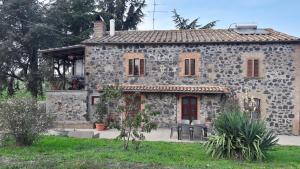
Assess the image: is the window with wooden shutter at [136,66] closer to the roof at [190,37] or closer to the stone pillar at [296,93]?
the roof at [190,37]

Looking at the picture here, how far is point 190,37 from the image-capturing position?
72.6ft

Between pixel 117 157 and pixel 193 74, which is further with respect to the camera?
pixel 193 74

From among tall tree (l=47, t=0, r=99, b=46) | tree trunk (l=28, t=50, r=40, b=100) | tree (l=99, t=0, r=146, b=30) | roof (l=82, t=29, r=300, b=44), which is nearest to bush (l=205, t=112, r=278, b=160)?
roof (l=82, t=29, r=300, b=44)

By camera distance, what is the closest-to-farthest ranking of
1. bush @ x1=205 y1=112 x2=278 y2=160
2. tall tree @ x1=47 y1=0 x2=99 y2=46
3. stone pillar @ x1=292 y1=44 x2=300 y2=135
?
bush @ x1=205 y1=112 x2=278 y2=160 < stone pillar @ x1=292 y1=44 x2=300 y2=135 < tall tree @ x1=47 y1=0 x2=99 y2=46

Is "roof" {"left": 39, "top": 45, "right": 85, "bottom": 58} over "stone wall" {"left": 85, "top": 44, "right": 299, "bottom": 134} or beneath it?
over

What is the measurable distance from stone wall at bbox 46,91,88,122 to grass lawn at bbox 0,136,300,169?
688 cm

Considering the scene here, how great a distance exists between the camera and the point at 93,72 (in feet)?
72.0

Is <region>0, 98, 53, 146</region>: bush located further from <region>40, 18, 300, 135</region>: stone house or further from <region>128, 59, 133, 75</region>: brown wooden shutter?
<region>128, 59, 133, 75</region>: brown wooden shutter

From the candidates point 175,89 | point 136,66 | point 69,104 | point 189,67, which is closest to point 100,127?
point 69,104

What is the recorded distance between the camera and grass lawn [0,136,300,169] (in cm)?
1023

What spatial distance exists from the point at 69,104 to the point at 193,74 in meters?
7.47

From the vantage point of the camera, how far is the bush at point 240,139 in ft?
38.2

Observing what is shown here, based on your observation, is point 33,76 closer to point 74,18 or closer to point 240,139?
point 74,18

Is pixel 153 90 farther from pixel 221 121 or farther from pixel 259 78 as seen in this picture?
pixel 221 121
